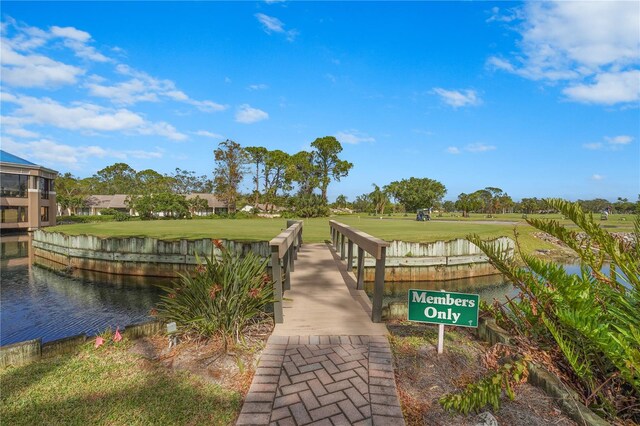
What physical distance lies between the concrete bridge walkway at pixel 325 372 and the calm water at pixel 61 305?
5506 mm

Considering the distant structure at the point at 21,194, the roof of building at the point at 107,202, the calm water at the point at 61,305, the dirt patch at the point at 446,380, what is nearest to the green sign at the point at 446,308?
the dirt patch at the point at 446,380

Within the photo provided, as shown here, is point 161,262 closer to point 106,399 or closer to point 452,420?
point 106,399

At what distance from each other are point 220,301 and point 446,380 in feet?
8.44

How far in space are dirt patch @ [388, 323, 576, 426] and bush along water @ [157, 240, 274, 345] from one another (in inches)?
71.7

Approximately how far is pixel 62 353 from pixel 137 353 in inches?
34.6

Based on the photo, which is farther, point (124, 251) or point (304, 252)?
point (124, 251)

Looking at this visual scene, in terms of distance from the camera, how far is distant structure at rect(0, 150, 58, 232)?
31.3 meters

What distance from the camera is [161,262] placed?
12523 millimetres

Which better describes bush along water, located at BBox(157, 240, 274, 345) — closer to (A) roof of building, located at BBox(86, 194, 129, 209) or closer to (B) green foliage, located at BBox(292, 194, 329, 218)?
(B) green foliage, located at BBox(292, 194, 329, 218)

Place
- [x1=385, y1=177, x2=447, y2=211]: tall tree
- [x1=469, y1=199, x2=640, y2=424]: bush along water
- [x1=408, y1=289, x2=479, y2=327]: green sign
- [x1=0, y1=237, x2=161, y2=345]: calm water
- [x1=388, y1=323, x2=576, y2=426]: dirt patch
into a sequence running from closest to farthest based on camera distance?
[x1=469, y1=199, x2=640, y2=424]: bush along water < [x1=388, y1=323, x2=576, y2=426]: dirt patch < [x1=408, y1=289, x2=479, y2=327]: green sign < [x1=0, y1=237, x2=161, y2=345]: calm water < [x1=385, y1=177, x2=447, y2=211]: tall tree

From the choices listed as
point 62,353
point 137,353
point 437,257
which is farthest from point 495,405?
point 437,257

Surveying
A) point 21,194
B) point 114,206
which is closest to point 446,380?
point 21,194

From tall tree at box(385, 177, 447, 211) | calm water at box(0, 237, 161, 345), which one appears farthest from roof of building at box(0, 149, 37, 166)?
tall tree at box(385, 177, 447, 211)

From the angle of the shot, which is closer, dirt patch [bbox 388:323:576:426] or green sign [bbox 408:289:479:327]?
dirt patch [bbox 388:323:576:426]
